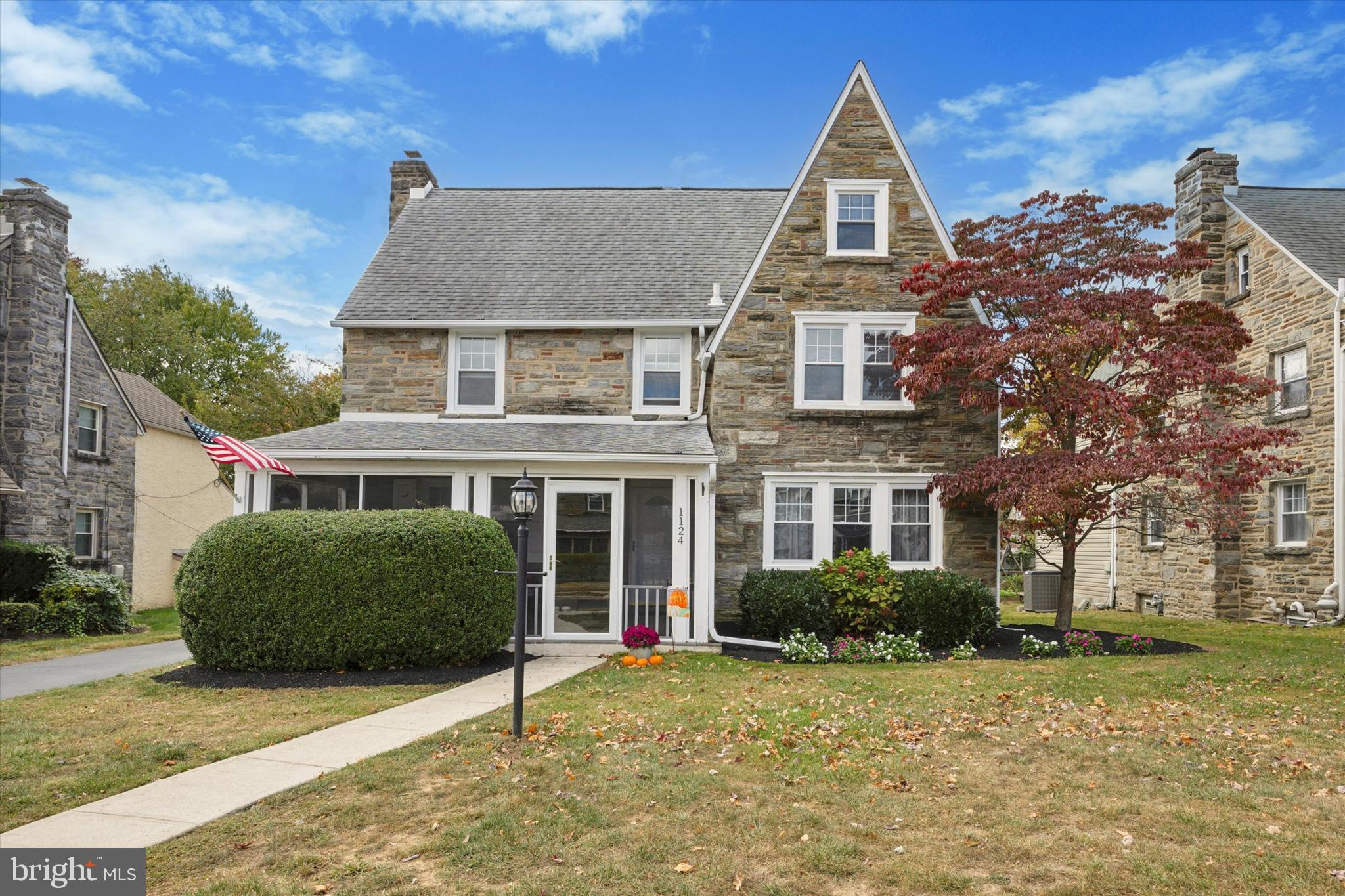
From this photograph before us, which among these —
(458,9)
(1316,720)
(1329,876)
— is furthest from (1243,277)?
(1329,876)

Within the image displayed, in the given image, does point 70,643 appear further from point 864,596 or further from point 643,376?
point 864,596

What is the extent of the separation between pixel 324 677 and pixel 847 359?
9.46 metres

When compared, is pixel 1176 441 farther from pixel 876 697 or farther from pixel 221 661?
pixel 221 661

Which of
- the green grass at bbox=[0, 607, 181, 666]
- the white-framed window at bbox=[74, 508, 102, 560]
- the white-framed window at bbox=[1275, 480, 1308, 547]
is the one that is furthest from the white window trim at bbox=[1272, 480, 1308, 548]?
the white-framed window at bbox=[74, 508, 102, 560]

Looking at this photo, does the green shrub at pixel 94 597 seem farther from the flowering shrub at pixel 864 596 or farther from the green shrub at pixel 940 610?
the green shrub at pixel 940 610

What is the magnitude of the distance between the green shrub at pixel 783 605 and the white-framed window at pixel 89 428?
16348 mm

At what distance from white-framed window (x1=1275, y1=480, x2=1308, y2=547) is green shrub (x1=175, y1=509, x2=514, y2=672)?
16.6 m

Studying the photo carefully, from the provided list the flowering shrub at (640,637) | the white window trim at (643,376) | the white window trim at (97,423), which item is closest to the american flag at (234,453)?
the flowering shrub at (640,637)

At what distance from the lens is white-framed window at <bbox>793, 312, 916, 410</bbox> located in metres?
15.2

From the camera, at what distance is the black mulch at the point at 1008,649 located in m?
12.9

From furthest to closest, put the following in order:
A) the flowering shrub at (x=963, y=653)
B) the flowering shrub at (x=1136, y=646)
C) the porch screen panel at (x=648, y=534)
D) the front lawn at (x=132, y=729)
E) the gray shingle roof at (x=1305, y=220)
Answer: the gray shingle roof at (x=1305, y=220)
the porch screen panel at (x=648, y=534)
the flowering shrub at (x=1136, y=646)
the flowering shrub at (x=963, y=653)
the front lawn at (x=132, y=729)

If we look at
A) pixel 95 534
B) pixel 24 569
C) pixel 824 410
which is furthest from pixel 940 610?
pixel 95 534

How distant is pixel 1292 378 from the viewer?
60.6 ft

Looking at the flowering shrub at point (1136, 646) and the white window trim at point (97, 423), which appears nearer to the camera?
the flowering shrub at point (1136, 646)
